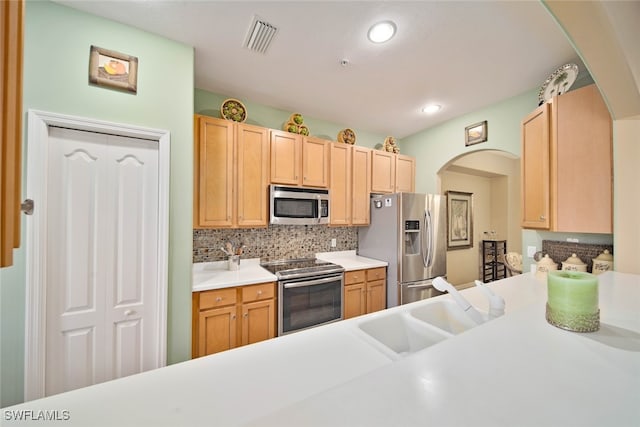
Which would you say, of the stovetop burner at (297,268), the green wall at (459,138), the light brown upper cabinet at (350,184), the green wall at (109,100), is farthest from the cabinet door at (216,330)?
the green wall at (459,138)

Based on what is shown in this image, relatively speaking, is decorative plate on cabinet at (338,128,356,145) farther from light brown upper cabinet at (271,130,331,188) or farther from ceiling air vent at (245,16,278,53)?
ceiling air vent at (245,16,278,53)

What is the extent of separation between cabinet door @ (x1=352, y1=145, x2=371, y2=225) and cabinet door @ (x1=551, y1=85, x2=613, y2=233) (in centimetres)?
184

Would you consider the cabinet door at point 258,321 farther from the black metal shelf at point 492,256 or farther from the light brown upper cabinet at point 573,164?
the black metal shelf at point 492,256

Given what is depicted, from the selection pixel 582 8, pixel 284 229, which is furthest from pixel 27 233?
pixel 582 8

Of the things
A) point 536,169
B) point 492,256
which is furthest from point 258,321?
point 492,256

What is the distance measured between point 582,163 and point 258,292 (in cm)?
278

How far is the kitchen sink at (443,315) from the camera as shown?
1.30 metres

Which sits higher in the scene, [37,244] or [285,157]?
[285,157]

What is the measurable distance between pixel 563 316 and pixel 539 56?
2.22m

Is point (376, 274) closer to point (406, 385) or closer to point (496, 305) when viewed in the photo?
point (496, 305)

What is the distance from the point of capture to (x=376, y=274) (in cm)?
292

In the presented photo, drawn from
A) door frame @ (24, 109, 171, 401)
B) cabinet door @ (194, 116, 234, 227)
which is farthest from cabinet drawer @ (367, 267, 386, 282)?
door frame @ (24, 109, 171, 401)

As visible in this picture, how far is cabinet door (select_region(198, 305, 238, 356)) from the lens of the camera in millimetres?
1969

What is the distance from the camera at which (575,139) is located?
175 centimetres
